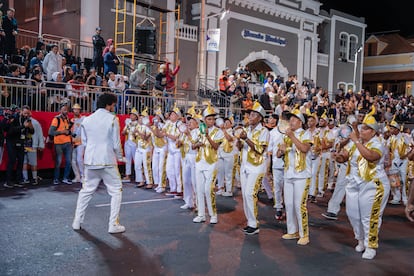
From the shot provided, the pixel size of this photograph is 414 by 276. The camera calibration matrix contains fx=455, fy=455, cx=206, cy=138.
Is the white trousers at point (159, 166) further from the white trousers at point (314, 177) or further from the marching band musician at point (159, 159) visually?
the white trousers at point (314, 177)

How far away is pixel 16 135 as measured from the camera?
37.9ft

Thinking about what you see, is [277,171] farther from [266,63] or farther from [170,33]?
[266,63]

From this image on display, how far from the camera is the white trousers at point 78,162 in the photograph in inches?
497

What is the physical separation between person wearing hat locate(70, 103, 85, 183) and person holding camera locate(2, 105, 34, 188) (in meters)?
1.20

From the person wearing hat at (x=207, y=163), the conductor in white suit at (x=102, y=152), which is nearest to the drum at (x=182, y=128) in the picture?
the person wearing hat at (x=207, y=163)

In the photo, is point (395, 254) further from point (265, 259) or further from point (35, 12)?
point (35, 12)

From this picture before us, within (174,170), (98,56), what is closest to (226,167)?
(174,170)

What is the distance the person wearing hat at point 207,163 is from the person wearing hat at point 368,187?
241 centimetres

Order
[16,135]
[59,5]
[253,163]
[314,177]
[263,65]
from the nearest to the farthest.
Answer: [253,163] → [314,177] → [16,135] → [59,5] → [263,65]

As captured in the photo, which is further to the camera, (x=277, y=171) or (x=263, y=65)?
(x=263, y=65)

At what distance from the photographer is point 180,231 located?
766cm

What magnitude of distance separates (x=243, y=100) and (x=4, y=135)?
33.8 ft

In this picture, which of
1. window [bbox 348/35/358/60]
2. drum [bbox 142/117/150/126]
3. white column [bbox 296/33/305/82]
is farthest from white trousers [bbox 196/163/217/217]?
window [bbox 348/35/358/60]

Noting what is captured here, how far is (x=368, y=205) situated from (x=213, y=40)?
57.2 ft
